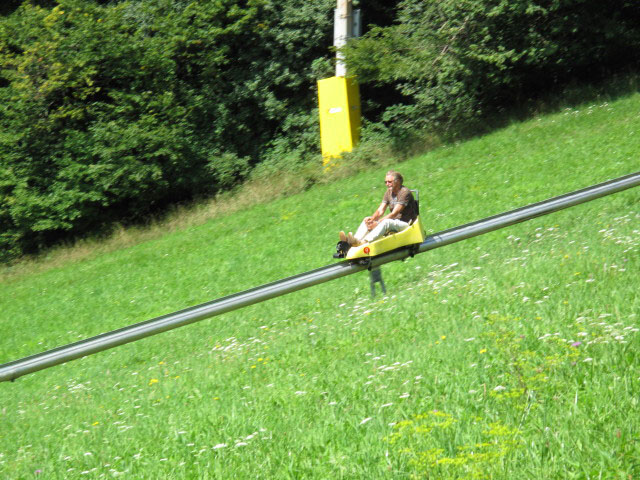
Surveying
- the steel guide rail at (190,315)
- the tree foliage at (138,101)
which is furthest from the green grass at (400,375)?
the tree foliage at (138,101)

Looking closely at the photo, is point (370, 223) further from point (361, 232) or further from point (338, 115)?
point (338, 115)

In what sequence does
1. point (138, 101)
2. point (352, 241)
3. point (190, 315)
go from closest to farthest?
point (190, 315) < point (352, 241) < point (138, 101)

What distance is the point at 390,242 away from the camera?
8641 millimetres

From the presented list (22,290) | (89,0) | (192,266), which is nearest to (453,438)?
(192,266)

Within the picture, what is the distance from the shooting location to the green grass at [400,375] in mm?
4523

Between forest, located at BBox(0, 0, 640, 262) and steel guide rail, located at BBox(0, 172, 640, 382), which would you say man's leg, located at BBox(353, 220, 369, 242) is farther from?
forest, located at BBox(0, 0, 640, 262)

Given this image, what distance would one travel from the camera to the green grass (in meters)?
4.52

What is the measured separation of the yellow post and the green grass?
32.8 ft

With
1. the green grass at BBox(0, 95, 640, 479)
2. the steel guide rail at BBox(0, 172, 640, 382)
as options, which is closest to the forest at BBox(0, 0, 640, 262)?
the green grass at BBox(0, 95, 640, 479)

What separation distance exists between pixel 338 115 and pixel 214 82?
6207 mm

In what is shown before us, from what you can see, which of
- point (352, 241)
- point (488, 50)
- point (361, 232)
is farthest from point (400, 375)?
point (488, 50)

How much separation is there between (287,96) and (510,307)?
25.2 m

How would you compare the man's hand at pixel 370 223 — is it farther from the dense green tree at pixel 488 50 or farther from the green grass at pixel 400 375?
the dense green tree at pixel 488 50

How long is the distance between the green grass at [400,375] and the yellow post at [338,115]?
1001 cm
